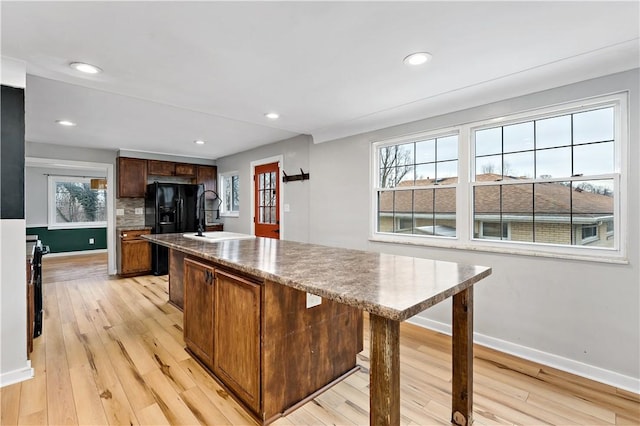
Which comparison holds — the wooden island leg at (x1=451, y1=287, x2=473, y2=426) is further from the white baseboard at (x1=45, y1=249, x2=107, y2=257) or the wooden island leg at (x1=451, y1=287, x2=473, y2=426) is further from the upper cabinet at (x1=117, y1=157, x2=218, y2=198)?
the white baseboard at (x1=45, y1=249, x2=107, y2=257)

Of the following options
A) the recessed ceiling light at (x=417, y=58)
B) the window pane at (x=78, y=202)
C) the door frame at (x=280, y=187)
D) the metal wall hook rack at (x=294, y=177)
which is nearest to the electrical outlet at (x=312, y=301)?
the recessed ceiling light at (x=417, y=58)

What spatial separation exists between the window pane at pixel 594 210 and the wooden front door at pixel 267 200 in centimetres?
374

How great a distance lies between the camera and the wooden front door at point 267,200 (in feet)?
16.3

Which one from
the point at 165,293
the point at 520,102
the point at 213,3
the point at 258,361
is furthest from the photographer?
the point at 165,293

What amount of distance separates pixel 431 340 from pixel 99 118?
4.41m

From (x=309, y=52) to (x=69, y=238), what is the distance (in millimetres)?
8355

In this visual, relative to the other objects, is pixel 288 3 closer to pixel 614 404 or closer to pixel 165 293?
pixel 614 404

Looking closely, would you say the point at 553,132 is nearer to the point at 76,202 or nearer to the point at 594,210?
the point at 594,210

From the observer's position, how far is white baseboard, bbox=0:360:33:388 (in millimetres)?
2047

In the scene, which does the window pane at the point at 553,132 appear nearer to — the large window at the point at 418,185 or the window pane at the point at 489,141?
the window pane at the point at 489,141

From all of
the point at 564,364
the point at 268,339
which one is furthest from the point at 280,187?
the point at 564,364

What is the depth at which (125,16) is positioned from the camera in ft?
5.13

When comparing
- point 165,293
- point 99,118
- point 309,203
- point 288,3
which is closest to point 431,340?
point 309,203

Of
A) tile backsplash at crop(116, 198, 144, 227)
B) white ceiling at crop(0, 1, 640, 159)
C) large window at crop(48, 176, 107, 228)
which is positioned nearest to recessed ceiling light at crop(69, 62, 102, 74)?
white ceiling at crop(0, 1, 640, 159)
